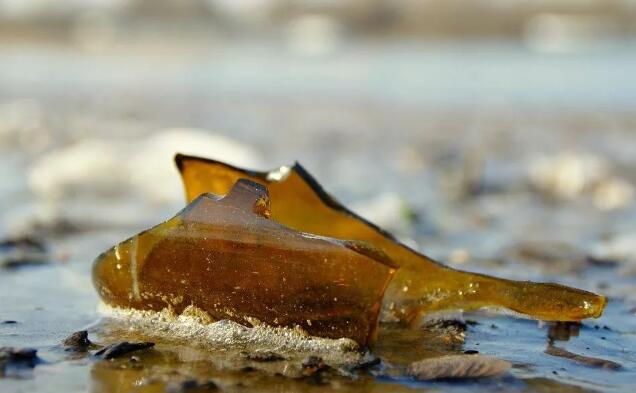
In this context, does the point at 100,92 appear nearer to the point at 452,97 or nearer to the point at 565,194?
the point at 452,97

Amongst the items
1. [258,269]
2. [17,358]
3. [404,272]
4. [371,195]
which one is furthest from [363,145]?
[17,358]

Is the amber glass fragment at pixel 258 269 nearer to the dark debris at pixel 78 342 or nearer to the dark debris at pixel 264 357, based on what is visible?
the dark debris at pixel 264 357

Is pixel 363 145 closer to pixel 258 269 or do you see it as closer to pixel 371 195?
pixel 371 195

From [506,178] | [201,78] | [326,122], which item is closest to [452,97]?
[326,122]

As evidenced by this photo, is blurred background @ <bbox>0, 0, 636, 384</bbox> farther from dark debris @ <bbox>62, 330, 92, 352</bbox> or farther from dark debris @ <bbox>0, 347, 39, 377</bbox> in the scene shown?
dark debris @ <bbox>0, 347, 39, 377</bbox>

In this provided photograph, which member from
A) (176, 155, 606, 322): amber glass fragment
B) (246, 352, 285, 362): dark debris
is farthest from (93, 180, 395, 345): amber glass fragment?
(176, 155, 606, 322): amber glass fragment
